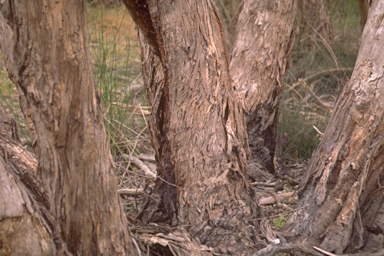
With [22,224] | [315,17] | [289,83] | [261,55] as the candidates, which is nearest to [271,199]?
[261,55]

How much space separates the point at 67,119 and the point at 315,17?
161 inches

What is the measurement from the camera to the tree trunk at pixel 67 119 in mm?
1622

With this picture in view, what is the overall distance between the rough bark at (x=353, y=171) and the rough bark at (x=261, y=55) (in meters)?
0.88

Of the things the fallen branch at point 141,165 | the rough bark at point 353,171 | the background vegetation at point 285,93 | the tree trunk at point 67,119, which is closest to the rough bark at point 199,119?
the rough bark at point 353,171

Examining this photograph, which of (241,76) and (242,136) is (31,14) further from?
(241,76)

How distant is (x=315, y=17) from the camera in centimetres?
546

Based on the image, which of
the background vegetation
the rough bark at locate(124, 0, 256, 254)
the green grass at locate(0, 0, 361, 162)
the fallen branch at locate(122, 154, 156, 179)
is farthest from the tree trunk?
the fallen branch at locate(122, 154, 156, 179)

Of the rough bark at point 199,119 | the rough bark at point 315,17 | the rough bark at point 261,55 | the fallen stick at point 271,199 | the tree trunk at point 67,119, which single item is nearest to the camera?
the tree trunk at point 67,119

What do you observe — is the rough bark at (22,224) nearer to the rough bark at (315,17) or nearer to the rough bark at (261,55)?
the rough bark at (261,55)

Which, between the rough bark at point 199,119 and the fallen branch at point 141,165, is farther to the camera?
the fallen branch at point 141,165

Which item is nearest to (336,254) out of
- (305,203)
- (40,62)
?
(305,203)

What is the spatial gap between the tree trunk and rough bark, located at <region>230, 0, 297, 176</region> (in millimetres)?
1492

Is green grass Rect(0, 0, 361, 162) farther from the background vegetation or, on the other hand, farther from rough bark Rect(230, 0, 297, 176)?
rough bark Rect(230, 0, 297, 176)

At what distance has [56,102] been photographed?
1.68m
